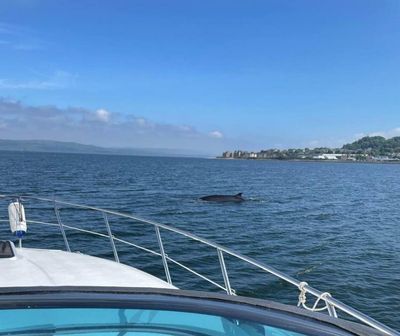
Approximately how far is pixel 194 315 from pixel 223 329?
0.62 ft

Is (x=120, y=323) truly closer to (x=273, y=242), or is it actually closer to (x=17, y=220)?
(x=17, y=220)

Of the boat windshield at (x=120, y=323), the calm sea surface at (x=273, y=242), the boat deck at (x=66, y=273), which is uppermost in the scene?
the boat windshield at (x=120, y=323)

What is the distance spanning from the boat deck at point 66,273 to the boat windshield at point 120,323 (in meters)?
2.00

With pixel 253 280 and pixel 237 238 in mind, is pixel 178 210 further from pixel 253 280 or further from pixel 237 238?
pixel 253 280

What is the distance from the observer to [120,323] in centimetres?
Answer: 269

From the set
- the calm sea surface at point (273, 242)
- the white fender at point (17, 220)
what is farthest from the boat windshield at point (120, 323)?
the calm sea surface at point (273, 242)


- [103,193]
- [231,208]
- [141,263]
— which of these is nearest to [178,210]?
[231,208]

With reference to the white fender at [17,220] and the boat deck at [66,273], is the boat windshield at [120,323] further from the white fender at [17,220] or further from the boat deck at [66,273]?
the white fender at [17,220]

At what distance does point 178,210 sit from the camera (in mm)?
34594

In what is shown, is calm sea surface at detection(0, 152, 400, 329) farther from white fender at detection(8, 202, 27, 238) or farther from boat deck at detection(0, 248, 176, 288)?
boat deck at detection(0, 248, 176, 288)

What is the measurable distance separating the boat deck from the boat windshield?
2.00 metres

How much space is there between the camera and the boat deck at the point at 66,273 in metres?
4.75

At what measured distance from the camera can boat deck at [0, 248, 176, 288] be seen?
4750mm

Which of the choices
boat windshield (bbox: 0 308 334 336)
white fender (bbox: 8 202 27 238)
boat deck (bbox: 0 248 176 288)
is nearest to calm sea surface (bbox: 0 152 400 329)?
white fender (bbox: 8 202 27 238)
